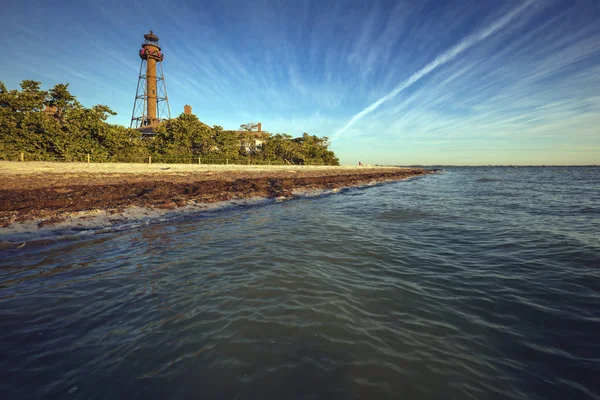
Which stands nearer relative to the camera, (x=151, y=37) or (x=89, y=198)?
(x=89, y=198)

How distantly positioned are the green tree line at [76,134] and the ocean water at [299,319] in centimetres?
2956

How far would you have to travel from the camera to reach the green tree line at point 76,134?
26.5 metres

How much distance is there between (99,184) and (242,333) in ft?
61.5

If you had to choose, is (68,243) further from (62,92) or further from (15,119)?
(62,92)

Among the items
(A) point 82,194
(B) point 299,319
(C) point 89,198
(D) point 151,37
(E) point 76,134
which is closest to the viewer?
(B) point 299,319

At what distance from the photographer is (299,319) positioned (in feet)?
12.8

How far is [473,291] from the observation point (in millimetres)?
4879

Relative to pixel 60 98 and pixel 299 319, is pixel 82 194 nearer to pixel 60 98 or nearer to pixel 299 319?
pixel 299 319

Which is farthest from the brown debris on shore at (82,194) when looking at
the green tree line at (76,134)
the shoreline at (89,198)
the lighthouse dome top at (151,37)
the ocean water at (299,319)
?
the lighthouse dome top at (151,37)

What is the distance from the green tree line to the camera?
1042 inches

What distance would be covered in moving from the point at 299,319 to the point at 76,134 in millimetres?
38799

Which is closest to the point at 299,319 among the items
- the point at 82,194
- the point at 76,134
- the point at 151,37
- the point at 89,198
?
the point at 89,198

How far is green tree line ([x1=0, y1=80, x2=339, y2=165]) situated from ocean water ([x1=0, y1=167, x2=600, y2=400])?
29559mm

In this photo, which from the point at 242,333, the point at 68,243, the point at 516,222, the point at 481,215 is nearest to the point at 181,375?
the point at 242,333
